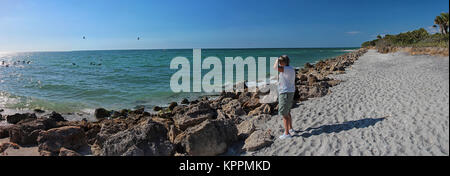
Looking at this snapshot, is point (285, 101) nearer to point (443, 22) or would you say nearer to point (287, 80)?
point (287, 80)

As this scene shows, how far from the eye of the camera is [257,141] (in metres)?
5.68

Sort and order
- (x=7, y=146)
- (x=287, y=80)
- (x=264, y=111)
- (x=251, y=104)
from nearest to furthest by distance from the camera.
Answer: (x=287, y=80) → (x=7, y=146) → (x=264, y=111) → (x=251, y=104)

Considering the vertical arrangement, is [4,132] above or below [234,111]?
below

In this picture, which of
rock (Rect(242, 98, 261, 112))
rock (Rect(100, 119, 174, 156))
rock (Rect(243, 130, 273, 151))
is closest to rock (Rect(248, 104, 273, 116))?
rock (Rect(242, 98, 261, 112))

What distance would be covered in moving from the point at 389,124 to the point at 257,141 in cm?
298

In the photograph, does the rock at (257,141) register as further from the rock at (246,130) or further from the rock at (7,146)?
the rock at (7,146)

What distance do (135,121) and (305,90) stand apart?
280 inches

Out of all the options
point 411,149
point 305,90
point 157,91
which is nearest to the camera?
point 411,149

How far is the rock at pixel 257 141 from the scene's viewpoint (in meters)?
5.56

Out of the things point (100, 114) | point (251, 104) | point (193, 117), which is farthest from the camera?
point (100, 114)

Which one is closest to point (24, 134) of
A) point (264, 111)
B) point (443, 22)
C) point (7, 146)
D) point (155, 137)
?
point (7, 146)

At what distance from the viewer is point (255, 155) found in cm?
530

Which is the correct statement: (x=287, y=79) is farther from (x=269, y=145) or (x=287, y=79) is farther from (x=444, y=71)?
(x=444, y=71)
